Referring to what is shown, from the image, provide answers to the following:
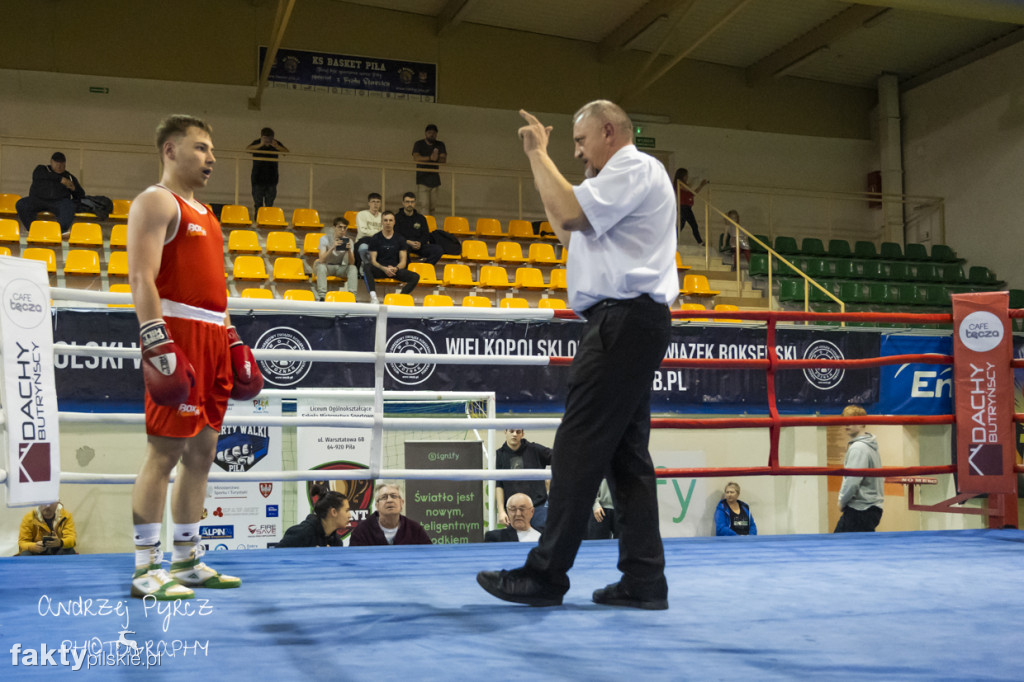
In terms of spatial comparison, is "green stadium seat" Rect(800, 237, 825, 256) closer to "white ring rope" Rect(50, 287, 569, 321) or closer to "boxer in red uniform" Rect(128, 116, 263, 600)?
"white ring rope" Rect(50, 287, 569, 321)

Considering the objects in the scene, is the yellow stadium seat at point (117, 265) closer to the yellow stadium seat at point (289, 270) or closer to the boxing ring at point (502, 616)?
the yellow stadium seat at point (289, 270)

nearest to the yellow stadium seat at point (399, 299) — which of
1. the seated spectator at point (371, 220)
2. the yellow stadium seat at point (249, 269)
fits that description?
the seated spectator at point (371, 220)

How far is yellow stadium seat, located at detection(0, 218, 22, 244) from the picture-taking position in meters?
9.29

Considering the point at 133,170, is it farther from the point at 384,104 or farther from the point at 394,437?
the point at 394,437

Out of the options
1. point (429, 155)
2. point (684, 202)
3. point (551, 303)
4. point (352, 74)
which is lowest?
point (551, 303)

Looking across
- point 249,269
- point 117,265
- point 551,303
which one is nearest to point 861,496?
point 551,303

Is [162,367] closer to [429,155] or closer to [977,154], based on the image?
[429,155]

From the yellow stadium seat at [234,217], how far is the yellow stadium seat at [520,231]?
330cm

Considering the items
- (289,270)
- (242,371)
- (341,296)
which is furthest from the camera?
(289,270)

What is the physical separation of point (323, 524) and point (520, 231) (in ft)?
25.4

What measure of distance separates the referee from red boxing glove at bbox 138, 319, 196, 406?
90cm

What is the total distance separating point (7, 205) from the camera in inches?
409

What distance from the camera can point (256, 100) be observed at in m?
12.2

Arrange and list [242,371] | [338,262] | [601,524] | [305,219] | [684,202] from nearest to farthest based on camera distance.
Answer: [242,371], [601,524], [338,262], [305,219], [684,202]
